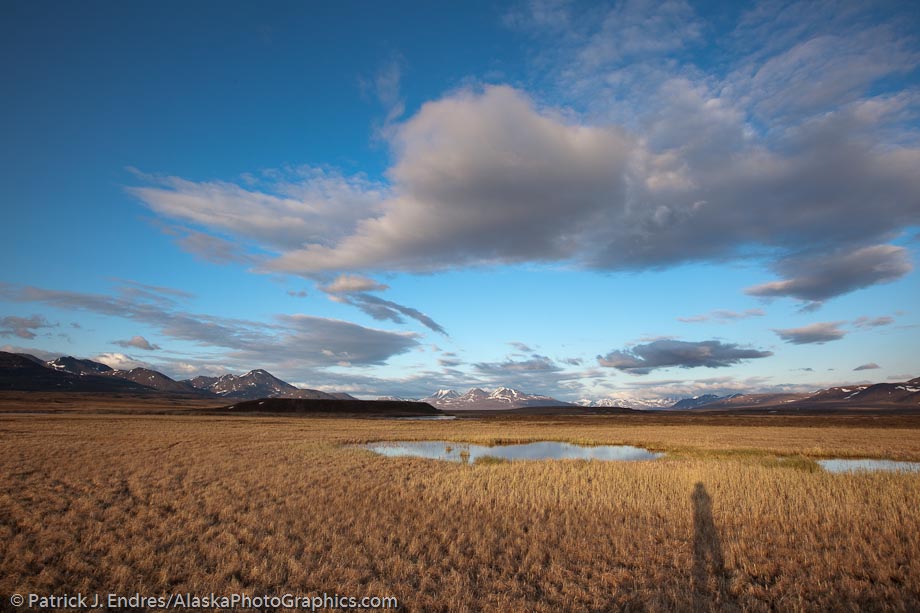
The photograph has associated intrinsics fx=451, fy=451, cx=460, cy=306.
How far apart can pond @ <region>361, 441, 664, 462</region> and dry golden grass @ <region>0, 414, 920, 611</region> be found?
35.6 feet

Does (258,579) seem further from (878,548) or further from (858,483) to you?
(858,483)

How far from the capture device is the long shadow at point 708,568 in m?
8.87

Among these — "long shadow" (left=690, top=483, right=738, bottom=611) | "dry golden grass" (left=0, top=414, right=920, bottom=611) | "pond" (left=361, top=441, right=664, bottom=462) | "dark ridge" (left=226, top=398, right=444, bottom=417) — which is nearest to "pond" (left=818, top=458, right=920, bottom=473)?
"dry golden grass" (left=0, top=414, right=920, bottom=611)

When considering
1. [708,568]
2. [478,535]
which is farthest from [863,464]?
[478,535]

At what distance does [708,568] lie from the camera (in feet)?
35.0

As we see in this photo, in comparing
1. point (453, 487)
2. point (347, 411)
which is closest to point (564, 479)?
point (453, 487)

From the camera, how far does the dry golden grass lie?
30.8 feet

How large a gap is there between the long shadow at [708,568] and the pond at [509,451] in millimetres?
18539

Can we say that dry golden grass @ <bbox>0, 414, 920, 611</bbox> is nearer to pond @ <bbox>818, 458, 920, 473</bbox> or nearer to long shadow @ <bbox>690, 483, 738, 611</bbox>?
long shadow @ <bbox>690, 483, 738, 611</bbox>

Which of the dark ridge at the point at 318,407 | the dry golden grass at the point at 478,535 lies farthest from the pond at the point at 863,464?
the dark ridge at the point at 318,407

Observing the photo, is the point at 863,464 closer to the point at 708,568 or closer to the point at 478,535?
the point at 708,568

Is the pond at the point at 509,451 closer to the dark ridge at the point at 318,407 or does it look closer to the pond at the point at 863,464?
the pond at the point at 863,464

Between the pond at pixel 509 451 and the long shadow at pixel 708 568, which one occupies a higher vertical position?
the long shadow at pixel 708 568

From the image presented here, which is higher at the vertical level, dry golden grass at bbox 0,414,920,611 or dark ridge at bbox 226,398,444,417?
dry golden grass at bbox 0,414,920,611
